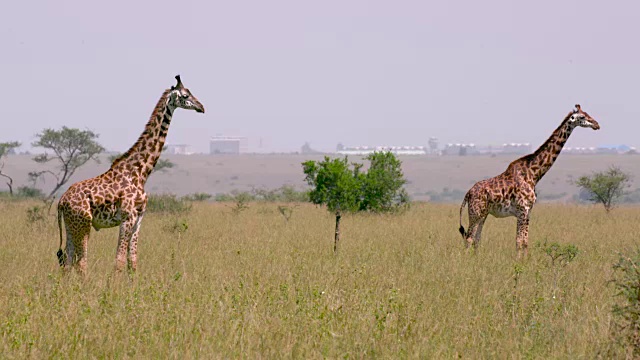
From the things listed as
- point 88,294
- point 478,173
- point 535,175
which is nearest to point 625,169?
point 478,173

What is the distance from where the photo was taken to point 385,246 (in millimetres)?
13344

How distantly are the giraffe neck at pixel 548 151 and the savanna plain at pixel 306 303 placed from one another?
62.9 inches

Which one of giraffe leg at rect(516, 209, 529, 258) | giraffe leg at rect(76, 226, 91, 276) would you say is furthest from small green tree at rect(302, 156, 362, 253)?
giraffe leg at rect(76, 226, 91, 276)

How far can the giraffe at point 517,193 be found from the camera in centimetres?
1249

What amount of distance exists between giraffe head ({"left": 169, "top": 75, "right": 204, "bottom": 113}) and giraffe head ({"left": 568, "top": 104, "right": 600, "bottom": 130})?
724 centimetres

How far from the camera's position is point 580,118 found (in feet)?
42.9

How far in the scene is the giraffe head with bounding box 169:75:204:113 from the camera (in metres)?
9.70

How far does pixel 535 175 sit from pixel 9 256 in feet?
30.6

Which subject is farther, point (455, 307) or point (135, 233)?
point (135, 233)

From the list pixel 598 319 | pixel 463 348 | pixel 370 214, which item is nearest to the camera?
pixel 463 348

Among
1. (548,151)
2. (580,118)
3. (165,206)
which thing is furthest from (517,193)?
(165,206)

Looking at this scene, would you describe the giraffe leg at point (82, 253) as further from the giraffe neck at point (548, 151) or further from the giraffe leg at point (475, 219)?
the giraffe neck at point (548, 151)

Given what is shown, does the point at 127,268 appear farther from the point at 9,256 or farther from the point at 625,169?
the point at 625,169

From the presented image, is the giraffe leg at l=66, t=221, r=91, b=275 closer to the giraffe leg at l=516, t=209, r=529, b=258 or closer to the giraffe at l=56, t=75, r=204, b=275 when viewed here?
the giraffe at l=56, t=75, r=204, b=275
